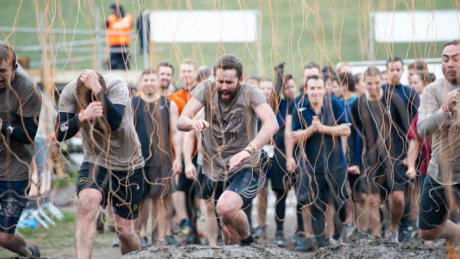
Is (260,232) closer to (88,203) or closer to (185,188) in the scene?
(185,188)


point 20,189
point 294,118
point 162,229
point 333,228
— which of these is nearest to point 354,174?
point 333,228

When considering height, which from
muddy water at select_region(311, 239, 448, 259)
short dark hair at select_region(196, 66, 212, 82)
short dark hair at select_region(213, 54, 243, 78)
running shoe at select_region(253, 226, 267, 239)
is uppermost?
short dark hair at select_region(196, 66, 212, 82)

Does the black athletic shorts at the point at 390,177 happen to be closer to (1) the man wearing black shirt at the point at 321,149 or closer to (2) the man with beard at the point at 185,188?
(1) the man wearing black shirt at the point at 321,149

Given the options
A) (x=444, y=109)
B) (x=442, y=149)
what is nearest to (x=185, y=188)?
(x=442, y=149)

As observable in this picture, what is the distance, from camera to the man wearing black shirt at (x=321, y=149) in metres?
6.61

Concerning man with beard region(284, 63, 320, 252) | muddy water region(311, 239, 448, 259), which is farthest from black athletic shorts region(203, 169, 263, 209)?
man with beard region(284, 63, 320, 252)

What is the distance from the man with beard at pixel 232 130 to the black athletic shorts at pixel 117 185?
0.69 meters

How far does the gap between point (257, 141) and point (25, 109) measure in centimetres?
208

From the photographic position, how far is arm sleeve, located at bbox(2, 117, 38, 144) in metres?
4.95

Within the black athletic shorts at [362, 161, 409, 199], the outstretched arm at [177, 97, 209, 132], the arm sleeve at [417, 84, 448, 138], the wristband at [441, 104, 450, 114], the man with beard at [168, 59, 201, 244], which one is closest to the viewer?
the wristband at [441, 104, 450, 114]

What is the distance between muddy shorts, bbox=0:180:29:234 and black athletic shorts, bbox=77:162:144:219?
563 millimetres

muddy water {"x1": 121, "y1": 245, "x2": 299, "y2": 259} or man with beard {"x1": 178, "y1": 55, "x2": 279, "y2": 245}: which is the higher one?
man with beard {"x1": 178, "y1": 55, "x2": 279, "y2": 245}

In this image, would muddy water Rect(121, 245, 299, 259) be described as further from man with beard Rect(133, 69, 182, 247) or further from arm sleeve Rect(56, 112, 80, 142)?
man with beard Rect(133, 69, 182, 247)

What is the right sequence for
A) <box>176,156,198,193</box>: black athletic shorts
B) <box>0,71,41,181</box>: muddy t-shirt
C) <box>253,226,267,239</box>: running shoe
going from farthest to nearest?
<box>253,226,267,239</box>: running shoe < <box>176,156,198,193</box>: black athletic shorts < <box>0,71,41,181</box>: muddy t-shirt
